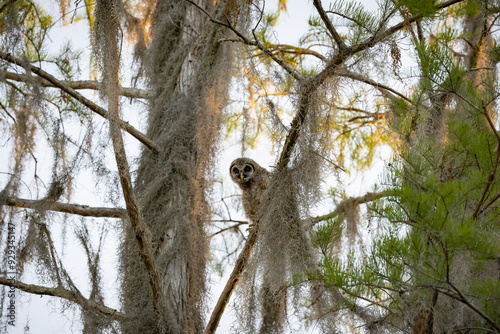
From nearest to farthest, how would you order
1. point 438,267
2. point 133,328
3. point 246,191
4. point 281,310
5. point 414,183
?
point 438,267
point 414,183
point 133,328
point 281,310
point 246,191

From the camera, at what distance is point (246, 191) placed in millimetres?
4230

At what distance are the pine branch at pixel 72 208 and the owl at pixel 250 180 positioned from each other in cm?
130

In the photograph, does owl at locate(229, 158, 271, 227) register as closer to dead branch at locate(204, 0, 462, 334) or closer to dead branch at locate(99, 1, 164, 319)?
dead branch at locate(204, 0, 462, 334)

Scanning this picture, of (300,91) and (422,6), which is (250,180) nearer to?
(300,91)

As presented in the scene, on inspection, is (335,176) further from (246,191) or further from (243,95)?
(246,191)

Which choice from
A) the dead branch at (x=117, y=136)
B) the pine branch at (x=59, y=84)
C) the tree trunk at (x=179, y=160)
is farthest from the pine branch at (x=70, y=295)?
the pine branch at (x=59, y=84)

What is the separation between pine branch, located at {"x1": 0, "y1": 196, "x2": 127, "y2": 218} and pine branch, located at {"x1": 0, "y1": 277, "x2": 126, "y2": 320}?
1.53 feet

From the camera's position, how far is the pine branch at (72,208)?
9.97ft

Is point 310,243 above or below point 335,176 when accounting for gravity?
below

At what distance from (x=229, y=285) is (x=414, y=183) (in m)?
1.19

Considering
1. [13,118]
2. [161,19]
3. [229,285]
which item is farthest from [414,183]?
[13,118]

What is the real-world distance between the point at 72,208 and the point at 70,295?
1.91 feet

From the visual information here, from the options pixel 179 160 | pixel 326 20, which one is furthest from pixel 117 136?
pixel 326 20

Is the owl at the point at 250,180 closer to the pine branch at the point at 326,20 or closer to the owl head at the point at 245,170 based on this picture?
the owl head at the point at 245,170
